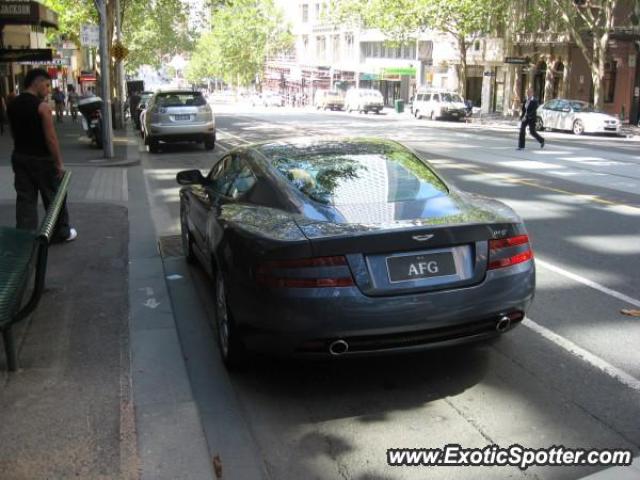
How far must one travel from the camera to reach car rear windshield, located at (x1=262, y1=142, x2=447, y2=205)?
4.94 metres

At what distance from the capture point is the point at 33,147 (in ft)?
25.6

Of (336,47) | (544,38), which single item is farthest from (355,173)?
(336,47)

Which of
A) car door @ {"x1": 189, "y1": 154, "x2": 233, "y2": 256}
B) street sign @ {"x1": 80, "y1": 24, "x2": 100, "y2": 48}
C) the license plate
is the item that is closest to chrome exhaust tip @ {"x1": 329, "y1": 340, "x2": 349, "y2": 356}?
the license plate

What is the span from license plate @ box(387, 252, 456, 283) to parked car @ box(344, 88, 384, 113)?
169 ft

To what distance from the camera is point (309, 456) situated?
381 cm

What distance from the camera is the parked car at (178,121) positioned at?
20500 mm

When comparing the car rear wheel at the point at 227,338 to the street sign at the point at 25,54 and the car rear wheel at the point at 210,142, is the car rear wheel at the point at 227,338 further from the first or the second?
the street sign at the point at 25,54

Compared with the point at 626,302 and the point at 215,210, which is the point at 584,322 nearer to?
the point at 626,302

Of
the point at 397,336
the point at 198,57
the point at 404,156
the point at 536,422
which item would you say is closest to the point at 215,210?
the point at 404,156

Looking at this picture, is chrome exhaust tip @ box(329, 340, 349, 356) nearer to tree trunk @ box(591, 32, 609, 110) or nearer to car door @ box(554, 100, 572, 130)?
car door @ box(554, 100, 572, 130)

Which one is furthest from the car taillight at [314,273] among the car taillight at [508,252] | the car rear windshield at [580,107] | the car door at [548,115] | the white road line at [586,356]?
the car door at [548,115]

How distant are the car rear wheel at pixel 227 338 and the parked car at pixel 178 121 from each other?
1618 centimetres

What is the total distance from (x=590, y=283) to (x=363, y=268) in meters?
3.62

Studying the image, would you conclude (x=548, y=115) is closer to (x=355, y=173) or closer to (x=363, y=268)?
(x=355, y=173)
